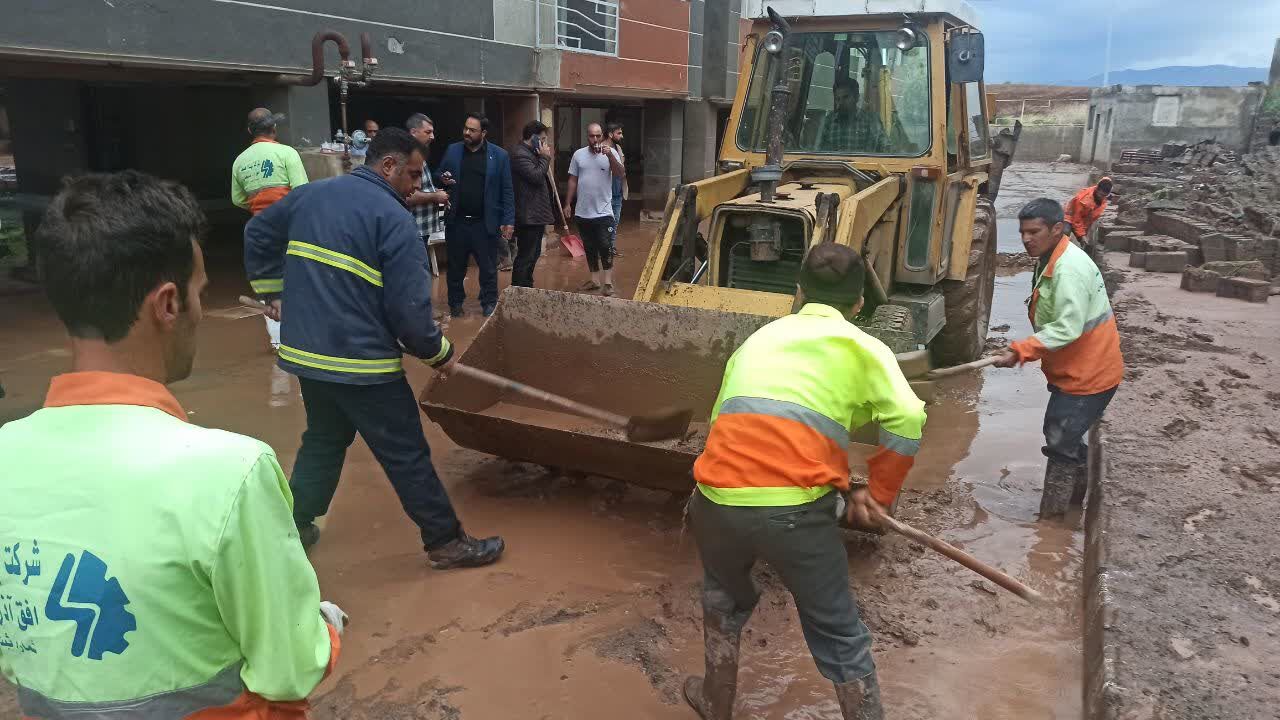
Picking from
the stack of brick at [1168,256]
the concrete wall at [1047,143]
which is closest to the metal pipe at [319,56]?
the stack of brick at [1168,256]

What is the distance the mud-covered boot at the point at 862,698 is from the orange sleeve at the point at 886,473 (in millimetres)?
497

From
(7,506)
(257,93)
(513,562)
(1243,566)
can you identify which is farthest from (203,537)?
(257,93)

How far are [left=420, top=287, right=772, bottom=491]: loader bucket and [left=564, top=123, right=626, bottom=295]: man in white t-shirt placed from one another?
13.6 ft

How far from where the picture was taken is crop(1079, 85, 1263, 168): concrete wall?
83.9ft

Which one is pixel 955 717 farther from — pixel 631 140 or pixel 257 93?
pixel 631 140

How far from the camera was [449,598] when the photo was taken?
3.50 m

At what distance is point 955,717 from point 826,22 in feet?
15.3

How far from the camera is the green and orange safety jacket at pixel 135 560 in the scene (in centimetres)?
110

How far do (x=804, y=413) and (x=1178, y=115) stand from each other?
29214mm

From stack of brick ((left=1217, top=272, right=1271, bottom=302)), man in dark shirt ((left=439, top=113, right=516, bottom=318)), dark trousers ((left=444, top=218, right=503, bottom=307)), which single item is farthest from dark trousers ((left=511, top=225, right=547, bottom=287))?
stack of brick ((left=1217, top=272, right=1271, bottom=302))

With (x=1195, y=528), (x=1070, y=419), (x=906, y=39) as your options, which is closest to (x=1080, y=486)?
(x=1070, y=419)

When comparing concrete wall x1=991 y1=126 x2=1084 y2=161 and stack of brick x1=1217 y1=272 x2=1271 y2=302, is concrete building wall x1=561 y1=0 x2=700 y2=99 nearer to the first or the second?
stack of brick x1=1217 y1=272 x2=1271 y2=302

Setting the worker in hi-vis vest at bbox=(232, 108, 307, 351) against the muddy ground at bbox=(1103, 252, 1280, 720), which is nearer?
the muddy ground at bbox=(1103, 252, 1280, 720)

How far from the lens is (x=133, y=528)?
110 cm
